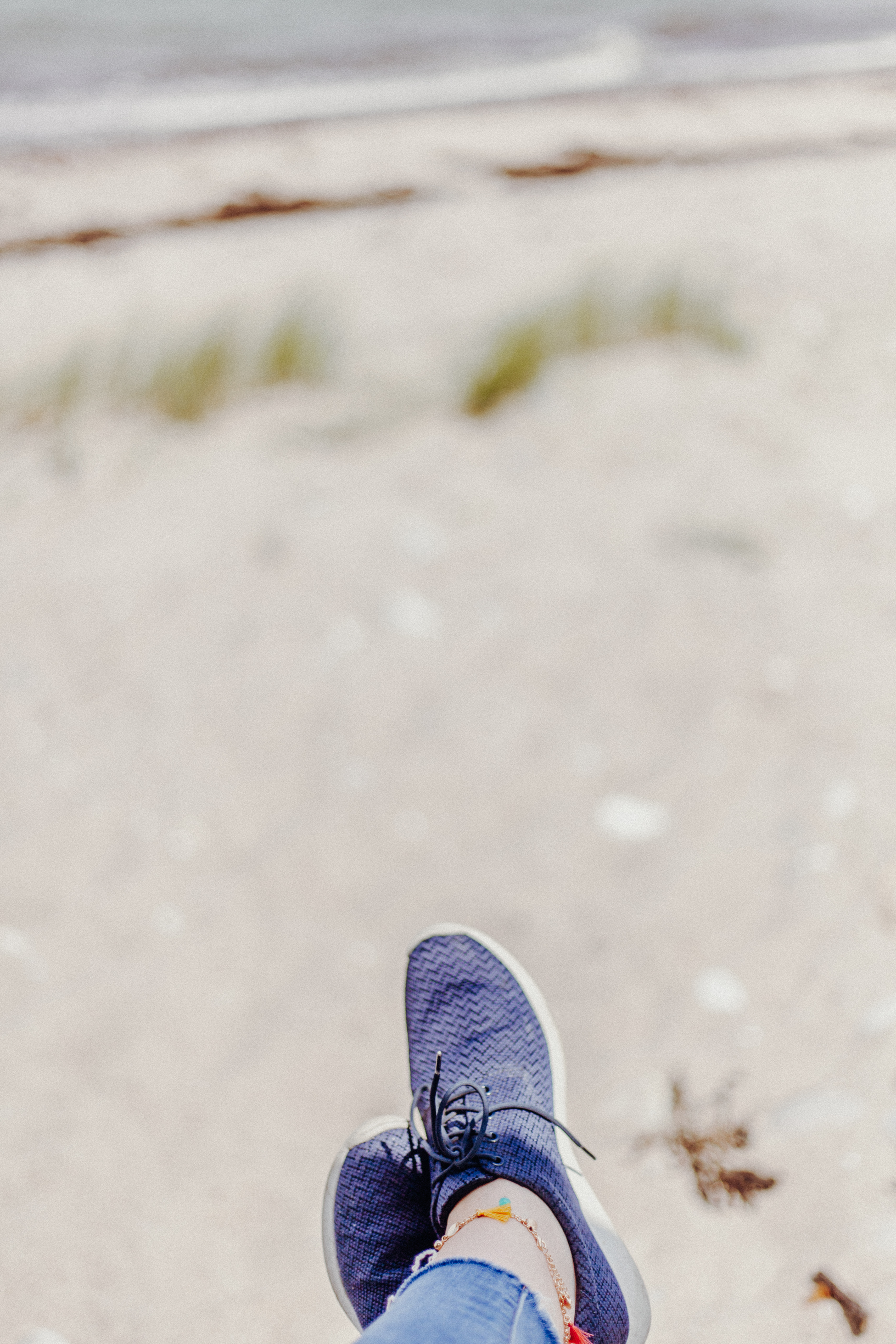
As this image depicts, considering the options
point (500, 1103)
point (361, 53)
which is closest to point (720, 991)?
point (500, 1103)

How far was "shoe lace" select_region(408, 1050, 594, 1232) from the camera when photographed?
1190mm

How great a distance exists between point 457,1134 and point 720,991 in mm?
420

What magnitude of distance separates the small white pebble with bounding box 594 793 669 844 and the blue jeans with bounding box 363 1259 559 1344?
2.23 ft

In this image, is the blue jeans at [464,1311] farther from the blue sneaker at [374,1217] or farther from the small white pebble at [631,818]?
the small white pebble at [631,818]

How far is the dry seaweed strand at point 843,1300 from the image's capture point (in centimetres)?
106

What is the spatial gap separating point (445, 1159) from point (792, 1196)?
1.42 ft

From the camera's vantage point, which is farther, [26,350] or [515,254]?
[515,254]

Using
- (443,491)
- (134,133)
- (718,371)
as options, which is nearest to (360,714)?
(443,491)

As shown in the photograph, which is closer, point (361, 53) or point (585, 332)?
point (585, 332)

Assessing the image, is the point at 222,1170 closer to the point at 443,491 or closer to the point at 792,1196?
the point at 792,1196

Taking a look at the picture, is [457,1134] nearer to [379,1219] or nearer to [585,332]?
[379,1219]

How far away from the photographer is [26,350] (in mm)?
2709

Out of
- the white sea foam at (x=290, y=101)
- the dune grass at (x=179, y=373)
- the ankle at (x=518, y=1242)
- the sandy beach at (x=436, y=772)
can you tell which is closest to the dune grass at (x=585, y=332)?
the sandy beach at (x=436, y=772)

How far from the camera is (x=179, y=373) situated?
2.46 m
